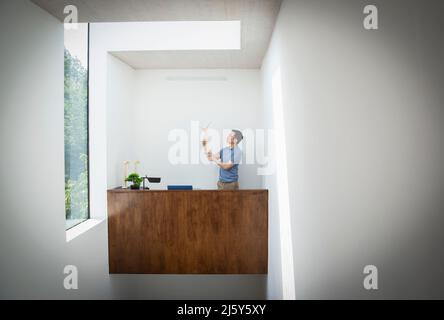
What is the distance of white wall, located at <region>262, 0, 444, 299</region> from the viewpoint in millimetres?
938

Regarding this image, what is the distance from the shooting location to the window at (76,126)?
3.59 metres

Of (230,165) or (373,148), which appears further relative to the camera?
(230,165)

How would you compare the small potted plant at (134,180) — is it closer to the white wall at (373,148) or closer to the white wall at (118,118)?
the white wall at (118,118)

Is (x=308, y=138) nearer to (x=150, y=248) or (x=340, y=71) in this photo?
(x=340, y=71)

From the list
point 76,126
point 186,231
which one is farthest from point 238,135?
point 76,126

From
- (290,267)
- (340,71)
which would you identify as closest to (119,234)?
(290,267)

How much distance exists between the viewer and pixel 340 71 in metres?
1.47

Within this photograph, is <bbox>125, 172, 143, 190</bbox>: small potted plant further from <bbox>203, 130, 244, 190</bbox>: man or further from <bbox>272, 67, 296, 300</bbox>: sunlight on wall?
<bbox>272, 67, 296, 300</bbox>: sunlight on wall

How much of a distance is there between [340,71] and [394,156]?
52 cm

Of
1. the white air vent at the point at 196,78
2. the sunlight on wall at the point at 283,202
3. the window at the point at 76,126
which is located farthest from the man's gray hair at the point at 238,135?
the window at the point at 76,126

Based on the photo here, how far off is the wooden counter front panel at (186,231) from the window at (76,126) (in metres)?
0.39

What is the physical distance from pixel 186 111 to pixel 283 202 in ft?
10.1

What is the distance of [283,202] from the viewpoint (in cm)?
297

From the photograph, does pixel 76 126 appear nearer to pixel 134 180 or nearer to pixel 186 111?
pixel 134 180
